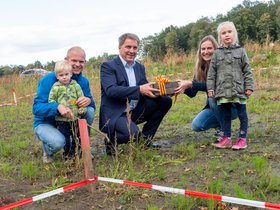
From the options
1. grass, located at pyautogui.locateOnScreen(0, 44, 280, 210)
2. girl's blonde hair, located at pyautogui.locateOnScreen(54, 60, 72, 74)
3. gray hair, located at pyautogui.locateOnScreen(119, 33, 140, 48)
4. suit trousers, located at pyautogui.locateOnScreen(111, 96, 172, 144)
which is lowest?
grass, located at pyautogui.locateOnScreen(0, 44, 280, 210)

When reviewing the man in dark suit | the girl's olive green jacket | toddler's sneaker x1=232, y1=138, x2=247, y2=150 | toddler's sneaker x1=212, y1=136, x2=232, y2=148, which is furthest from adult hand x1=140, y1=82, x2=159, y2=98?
toddler's sneaker x1=232, y1=138, x2=247, y2=150

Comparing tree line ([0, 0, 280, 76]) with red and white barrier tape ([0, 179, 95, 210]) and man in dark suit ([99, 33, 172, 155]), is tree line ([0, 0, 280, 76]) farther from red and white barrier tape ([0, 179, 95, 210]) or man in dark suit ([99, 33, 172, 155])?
Answer: red and white barrier tape ([0, 179, 95, 210])

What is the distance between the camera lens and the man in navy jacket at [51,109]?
162 inches

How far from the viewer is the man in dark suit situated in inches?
171

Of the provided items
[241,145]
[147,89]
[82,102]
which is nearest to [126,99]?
[147,89]

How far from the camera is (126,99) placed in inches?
177

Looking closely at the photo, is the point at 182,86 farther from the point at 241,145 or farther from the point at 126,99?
the point at 241,145

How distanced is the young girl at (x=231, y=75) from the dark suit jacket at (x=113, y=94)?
3.09 feet

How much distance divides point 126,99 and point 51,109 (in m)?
0.93

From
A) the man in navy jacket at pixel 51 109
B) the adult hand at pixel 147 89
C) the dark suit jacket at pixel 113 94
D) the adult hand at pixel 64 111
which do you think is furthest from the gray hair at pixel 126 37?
the adult hand at pixel 64 111

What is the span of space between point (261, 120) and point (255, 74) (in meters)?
5.29

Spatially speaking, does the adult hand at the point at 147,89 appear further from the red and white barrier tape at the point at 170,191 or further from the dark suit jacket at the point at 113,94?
the red and white barrier tape at the point at 170,191

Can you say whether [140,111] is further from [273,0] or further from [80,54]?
[273,0]

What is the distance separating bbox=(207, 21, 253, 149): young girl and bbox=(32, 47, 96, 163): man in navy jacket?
1539 millimetres
